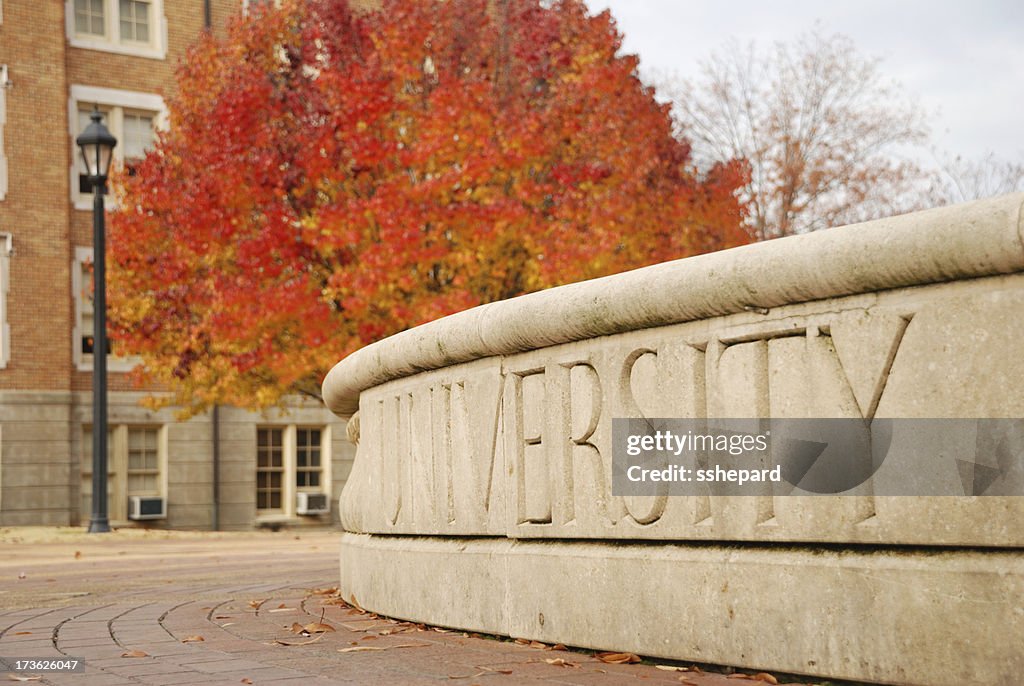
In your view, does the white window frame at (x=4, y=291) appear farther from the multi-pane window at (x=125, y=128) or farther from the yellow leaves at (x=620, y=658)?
the yellow leaves at (x=620, y=658)

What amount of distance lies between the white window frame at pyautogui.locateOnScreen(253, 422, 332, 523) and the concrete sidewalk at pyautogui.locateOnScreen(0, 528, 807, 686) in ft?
48.5

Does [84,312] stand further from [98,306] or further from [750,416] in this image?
[750,416]

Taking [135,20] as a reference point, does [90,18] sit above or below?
below

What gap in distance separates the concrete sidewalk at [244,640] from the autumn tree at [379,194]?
22.8ft

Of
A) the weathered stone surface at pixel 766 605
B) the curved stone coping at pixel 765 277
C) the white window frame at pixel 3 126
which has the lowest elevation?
the weathered stone surface at pixel 766 605

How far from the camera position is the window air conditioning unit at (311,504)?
26.0 meters

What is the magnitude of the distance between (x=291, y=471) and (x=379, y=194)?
1046cm

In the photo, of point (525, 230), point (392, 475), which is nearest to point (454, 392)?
point (392, 475)

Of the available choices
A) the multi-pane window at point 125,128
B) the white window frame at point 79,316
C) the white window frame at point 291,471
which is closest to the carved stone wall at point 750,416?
the white window frame at point 79,316

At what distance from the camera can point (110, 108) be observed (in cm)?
2486

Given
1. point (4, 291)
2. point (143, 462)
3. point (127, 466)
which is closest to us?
point (4, 291)

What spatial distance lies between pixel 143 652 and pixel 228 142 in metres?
14.2

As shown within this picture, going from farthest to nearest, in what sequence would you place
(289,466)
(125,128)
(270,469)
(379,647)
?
(289,466)
(270,469)
(125,128)
(379,647)

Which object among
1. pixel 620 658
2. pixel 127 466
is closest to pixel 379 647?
pixel 620 658
